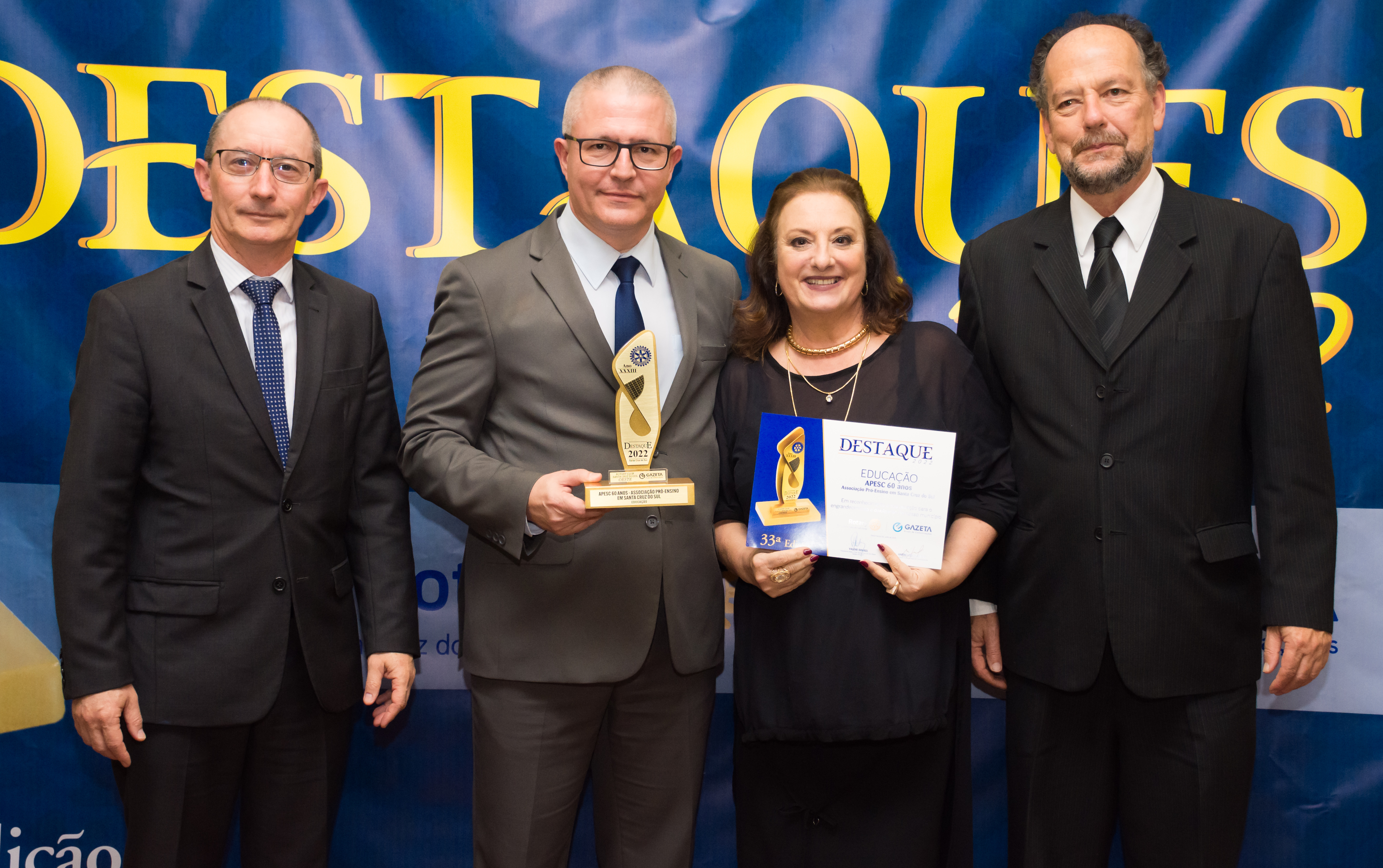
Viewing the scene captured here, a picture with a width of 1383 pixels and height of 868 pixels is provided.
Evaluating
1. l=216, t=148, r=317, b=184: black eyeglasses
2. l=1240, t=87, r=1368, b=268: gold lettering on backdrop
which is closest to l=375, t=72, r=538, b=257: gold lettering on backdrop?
l=216, t=148, r=317, b=184: black eyeglasses

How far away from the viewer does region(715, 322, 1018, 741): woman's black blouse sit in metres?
1.74

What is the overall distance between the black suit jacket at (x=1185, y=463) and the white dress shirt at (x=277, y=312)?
4.97 feet

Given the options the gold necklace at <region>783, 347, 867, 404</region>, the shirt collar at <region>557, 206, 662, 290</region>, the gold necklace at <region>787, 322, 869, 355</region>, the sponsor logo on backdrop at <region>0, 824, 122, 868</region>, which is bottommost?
the sponsor logo on backdrop at <region>0, 824, 122, 868</region>

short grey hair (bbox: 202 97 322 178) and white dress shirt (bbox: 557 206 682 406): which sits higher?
short grey hair (bbox: 202 97 322 178)

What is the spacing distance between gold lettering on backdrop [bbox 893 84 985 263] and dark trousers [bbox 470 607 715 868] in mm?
1353

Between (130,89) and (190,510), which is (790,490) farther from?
(130,89)

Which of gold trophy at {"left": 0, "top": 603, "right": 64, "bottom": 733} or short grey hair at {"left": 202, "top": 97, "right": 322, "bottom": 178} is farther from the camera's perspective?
gold trophy at {"left": 0, "top": 603, "right": 64, "bottom": 733}

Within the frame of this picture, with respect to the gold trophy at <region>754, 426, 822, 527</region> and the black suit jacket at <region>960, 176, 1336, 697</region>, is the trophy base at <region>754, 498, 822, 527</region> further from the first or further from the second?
the black suit jacket at <region>960, 176, 1336, 697</region>

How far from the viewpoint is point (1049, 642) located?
184cm

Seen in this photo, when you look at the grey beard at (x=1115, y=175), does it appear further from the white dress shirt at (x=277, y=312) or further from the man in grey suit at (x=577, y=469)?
the white dress shirt at (x=277, y=312)

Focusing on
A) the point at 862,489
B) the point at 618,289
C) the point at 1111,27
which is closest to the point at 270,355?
the point at 618,289

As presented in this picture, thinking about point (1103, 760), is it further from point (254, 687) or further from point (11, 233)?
point (11, 233)

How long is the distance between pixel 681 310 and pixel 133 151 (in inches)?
64.7

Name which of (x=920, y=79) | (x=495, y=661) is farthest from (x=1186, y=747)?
(x=920, y=79)
